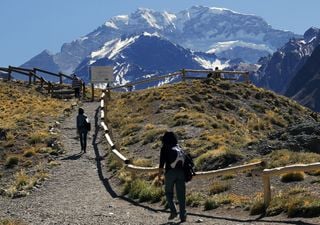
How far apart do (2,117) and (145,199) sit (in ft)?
82.4

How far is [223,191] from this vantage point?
19.6 metres

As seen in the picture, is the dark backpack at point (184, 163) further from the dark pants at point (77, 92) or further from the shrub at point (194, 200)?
the dark pants at point (77, 92)

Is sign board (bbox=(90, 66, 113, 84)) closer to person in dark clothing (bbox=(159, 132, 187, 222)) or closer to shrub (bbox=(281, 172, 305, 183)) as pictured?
shrub (bbox=(281, 172, 305, 183))

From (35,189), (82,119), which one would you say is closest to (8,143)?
(82,119)

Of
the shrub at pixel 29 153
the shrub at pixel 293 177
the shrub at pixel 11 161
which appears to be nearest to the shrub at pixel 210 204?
the shrub at pixel 293 177

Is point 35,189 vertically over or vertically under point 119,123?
under

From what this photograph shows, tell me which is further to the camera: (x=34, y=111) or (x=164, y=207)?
(x=34, y=111)

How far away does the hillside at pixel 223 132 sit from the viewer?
19.1 m

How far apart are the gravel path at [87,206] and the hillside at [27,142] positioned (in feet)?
2.71

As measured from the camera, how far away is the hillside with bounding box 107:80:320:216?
752 inches

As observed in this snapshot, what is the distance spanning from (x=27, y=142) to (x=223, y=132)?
9.68 m

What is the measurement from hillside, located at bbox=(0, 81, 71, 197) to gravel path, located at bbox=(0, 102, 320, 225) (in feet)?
2.71

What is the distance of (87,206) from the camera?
762 inches

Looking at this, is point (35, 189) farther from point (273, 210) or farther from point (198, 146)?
point (273, 210)
